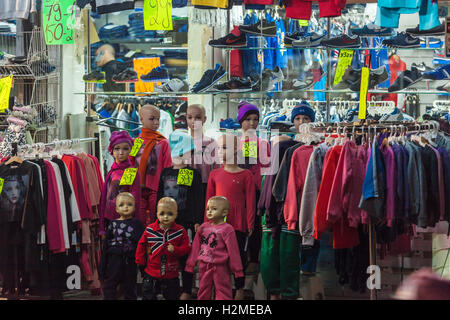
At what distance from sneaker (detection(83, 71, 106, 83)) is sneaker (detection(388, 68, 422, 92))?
2.86 m

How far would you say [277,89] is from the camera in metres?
6.67

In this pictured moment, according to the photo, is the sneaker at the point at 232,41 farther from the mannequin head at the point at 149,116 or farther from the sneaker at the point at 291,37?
the mannequin head at the point at 149,116

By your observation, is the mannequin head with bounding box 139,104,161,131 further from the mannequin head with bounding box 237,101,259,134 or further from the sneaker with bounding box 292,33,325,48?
the sneaker with bounding box 292,33,325,48

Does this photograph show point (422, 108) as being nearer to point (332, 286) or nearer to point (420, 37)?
point (420, 37)

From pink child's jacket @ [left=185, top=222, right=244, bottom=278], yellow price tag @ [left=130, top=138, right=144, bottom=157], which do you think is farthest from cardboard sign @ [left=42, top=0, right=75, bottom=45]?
pink child's jacket @ [left=185, top=222, right=244, bottom=278]

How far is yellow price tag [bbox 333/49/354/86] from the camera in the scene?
6.62 meters

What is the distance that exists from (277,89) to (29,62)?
240 cm

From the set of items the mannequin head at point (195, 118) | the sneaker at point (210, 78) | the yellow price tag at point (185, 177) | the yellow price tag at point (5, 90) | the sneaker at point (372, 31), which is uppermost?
the sneaker at point (372, 31)

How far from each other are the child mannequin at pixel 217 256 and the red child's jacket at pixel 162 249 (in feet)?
0.50

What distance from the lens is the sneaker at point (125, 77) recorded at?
720 centimetres

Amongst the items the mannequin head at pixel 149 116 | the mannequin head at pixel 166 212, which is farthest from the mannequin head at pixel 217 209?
the mannequin head at pixel 149 116

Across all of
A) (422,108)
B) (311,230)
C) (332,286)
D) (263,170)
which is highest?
(422,108)
